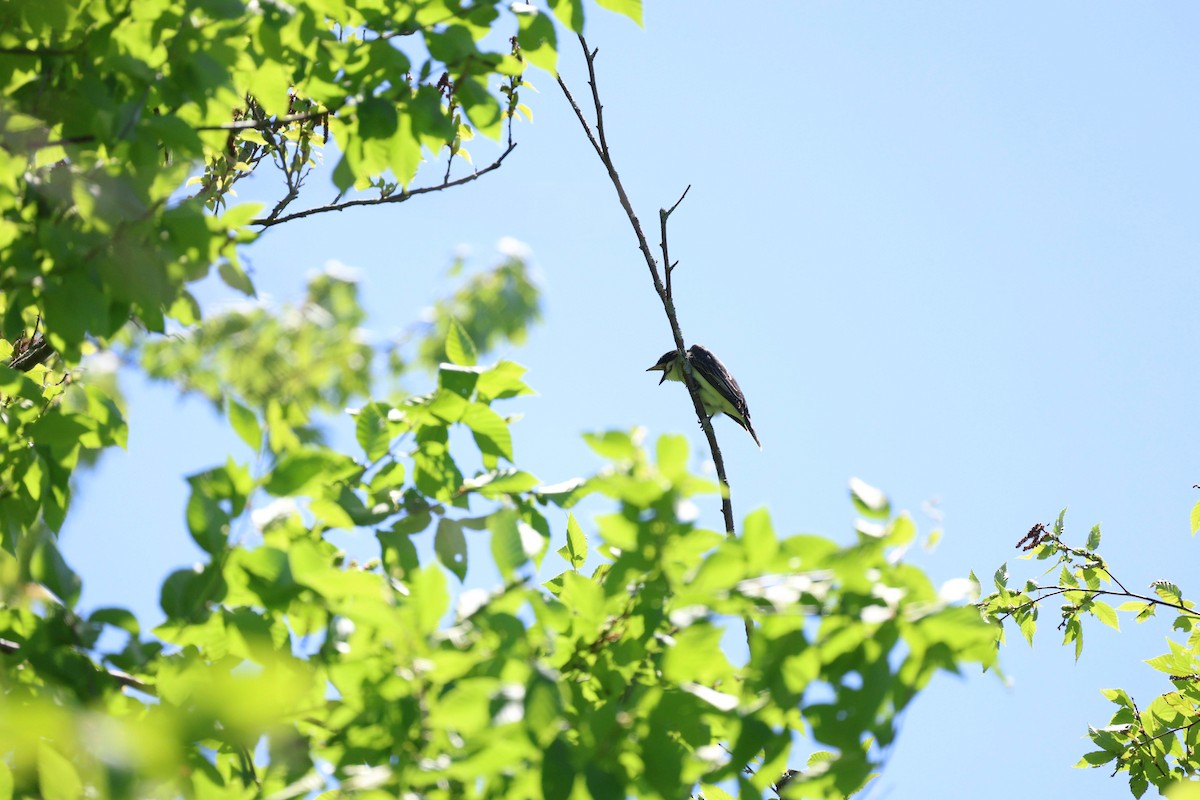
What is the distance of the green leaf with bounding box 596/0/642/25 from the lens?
2.75 meters

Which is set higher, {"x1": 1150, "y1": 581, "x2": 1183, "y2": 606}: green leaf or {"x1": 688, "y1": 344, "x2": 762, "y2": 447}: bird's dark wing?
{"x1": 688, "y1": 344, "x2": 762, "y2": 447}: bird's dark wing

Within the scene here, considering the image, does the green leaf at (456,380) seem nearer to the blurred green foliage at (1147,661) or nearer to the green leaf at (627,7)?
the green leaf at (627,7)

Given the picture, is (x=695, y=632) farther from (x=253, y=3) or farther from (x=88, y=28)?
(x=88, y=28)

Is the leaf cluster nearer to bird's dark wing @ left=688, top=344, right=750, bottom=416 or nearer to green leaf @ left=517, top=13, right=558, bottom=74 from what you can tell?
green leaf @ left=517, top=13, right=558, bottom=74

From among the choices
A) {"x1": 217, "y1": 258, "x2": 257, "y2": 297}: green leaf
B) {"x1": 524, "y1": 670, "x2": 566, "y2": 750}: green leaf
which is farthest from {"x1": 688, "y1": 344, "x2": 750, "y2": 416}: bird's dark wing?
{"x1": 524, "y1": 670, "x2": 566, "y2": 750}: green leaf

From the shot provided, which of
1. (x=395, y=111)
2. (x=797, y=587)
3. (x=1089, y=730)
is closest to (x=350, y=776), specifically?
(x=797, y=587)

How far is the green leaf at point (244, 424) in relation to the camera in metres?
2.19

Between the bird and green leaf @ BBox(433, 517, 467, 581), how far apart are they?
9.07 metres

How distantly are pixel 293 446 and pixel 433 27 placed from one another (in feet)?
→ 4.11

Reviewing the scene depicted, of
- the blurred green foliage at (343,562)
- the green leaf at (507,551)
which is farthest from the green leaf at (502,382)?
the green leaf at (507,551)

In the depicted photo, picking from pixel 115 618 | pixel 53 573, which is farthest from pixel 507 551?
pixel 53 573

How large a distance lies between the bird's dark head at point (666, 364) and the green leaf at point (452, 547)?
9.65 meters

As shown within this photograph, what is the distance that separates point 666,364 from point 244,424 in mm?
10410

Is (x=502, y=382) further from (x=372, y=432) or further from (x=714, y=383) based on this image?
(x=714, y=383)
